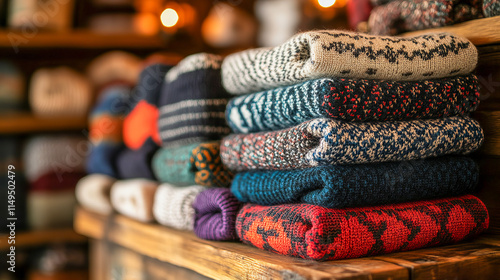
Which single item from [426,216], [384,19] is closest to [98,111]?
[384,19]

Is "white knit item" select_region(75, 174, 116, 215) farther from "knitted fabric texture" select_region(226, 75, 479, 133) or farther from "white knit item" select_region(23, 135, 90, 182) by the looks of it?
"knitted fabric texture" select_region(226, 75, 479, 133)

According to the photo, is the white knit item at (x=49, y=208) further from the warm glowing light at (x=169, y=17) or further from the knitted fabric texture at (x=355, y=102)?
the knitted fabric texture at (x=355, y=102)

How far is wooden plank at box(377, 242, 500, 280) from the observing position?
0.48 metres

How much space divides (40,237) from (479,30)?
1.23 metres

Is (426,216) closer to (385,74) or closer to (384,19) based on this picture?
(385,74)

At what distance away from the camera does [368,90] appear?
0.52 meters

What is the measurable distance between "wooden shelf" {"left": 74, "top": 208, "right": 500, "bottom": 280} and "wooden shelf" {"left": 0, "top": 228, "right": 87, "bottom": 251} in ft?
2.46

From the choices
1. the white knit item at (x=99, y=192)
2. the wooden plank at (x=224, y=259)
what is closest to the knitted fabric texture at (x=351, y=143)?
the wooden plank at (x=224, y=259)

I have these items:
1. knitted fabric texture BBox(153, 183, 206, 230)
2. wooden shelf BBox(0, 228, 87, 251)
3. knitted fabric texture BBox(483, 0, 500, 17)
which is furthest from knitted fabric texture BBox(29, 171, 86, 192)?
knitted fabric texture BBox(483, 0, 500, 17)

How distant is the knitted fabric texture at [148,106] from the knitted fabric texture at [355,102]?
0.27m

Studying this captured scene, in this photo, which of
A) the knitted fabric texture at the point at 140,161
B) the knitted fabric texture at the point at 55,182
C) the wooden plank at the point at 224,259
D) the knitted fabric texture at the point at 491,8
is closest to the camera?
the wooden plank at the point at 224,259

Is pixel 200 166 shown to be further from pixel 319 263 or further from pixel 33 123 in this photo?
pixel 33 123

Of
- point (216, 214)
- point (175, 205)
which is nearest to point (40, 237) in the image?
point (175, 205)

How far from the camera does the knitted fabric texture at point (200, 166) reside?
66cm
